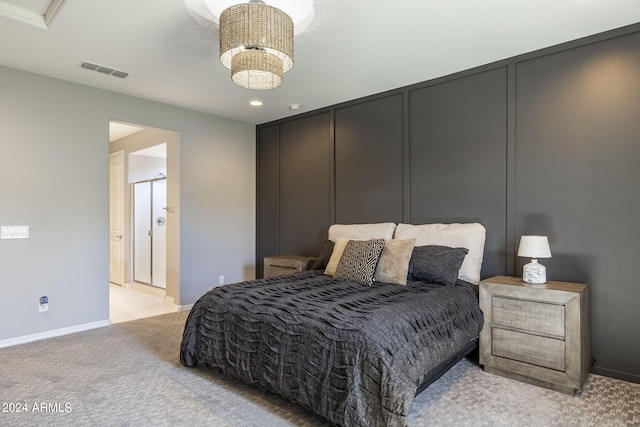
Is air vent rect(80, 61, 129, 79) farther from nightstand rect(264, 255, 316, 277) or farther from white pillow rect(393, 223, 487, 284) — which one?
white pillow rect(393, 223, 487, 284)

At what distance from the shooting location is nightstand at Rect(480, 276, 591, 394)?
7.95 feet

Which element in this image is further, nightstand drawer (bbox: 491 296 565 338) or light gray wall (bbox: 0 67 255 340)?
light gray wall (bbox: 0 67 255 340)

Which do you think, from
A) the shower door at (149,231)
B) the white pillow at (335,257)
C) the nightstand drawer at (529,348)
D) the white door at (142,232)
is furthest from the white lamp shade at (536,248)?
the white door at (142,232)

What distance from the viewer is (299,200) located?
4.88 m

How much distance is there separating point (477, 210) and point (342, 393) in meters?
2.20

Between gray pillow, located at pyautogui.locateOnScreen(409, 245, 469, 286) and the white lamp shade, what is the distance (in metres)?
0.49

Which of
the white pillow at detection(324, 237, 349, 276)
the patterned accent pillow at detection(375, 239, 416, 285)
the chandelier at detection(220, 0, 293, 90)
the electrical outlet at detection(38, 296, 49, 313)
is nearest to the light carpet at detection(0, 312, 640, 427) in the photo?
the electrical outlet at detection(38, 296, 49, 313)

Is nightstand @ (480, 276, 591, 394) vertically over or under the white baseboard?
over

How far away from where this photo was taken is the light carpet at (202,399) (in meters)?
2.08

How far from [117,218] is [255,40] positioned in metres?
5.58

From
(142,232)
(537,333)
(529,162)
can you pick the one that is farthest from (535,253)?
(142,232)

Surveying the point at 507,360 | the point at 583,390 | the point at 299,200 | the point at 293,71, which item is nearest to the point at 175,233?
the point at 299,200

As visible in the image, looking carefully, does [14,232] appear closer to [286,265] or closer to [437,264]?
[286,265]

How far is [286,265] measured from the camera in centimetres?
437
